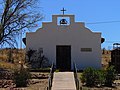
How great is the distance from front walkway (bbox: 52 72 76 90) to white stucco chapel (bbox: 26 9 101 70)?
7.14 metres

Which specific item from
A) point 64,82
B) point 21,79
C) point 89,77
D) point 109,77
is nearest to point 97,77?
point 89,77

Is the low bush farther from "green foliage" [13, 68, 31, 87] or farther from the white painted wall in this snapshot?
the white painted wall

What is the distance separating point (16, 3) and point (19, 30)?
9.68 ft

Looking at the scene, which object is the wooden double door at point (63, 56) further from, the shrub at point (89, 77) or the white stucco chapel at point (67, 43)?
the shrub at point (89, 77)

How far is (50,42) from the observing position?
38969mm

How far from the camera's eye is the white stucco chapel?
38875 mm

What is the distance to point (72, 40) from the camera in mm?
38969

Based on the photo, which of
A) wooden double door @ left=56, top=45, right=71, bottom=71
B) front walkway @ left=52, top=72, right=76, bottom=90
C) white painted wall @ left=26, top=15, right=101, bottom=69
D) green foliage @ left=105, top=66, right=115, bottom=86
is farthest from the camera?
wooden double door @ left=56, top=45, right=71, bottom=71

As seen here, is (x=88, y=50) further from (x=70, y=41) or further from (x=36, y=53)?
(x=36, y=53)

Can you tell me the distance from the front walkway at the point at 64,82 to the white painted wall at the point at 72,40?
7165 mm

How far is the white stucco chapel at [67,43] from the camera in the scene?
128ft

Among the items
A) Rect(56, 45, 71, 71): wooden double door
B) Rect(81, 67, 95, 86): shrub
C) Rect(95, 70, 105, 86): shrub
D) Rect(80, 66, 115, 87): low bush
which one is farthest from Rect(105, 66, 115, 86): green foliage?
Rect(56, 45, 71, 71): wooden double door

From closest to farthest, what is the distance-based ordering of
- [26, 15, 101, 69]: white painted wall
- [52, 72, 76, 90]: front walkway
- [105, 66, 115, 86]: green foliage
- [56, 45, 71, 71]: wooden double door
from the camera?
[52, 72, 76, 90]: front walkway, [105, 66, 115, 86]: green foliage, [26, 15, 101, 69]: white painted wall, [56, 45, 71, 71]: wooden double door

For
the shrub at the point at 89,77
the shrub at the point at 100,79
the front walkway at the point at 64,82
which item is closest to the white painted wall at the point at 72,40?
the front walkway at the point at 64,82
